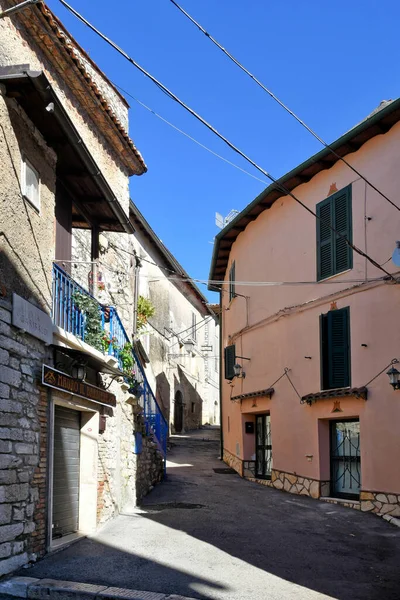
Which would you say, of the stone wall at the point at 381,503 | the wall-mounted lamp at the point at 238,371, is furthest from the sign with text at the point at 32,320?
the wall-mounted lamp at the point at 238,371

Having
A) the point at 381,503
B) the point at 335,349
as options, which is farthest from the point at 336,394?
the point at 381,503

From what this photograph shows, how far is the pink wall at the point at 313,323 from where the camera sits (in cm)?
1262

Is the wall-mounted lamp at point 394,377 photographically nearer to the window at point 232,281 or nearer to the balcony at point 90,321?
the balcony at point 90,321

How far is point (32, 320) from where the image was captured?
27.1 ft

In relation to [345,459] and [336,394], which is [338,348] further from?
[345,459]

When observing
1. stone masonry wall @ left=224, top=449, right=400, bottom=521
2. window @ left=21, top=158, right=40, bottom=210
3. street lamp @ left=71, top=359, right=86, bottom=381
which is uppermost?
window @ left=21, top=158, right=40, bottom=210

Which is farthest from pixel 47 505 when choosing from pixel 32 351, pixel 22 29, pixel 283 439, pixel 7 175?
pixel 283 439

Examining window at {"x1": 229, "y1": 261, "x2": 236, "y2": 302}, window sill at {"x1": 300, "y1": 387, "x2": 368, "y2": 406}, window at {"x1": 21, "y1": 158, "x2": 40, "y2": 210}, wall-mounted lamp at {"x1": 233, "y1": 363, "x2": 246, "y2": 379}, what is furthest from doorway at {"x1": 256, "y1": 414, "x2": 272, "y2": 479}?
window at {"x1": 21, "y1": 158, "x2": 40, "y2": 210}

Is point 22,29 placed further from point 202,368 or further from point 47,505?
point 202,368

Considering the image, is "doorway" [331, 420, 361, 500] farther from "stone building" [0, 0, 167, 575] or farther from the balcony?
the balcony

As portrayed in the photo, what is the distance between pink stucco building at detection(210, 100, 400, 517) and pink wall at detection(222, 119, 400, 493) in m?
0.03

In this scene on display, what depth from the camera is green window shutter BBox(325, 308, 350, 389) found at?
1370 centimetres

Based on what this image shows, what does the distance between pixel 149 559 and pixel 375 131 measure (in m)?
9.12

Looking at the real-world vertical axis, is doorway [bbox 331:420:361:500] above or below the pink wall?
below
